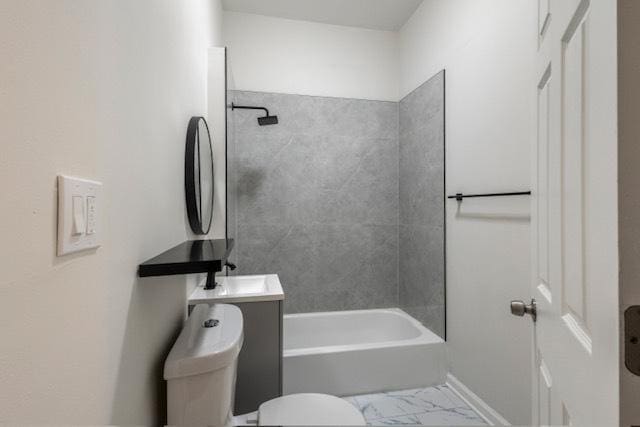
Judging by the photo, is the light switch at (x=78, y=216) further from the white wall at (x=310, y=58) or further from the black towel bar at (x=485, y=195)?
the white wall at (x=310, y=58)

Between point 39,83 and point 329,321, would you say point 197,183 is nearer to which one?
point 39,83

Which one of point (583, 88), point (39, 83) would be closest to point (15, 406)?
point (39, 83)

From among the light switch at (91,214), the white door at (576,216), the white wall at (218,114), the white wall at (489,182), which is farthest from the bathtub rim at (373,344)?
the light switch at (91,214)

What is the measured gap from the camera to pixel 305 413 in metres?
0.21

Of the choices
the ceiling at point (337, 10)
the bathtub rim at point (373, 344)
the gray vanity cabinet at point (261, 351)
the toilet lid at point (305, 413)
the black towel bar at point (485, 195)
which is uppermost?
the ceiling at point (337, 10)

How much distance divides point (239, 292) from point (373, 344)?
1000mm

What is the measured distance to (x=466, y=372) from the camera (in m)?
1.88

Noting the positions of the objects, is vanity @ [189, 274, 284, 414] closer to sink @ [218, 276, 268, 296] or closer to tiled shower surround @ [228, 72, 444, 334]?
sink @ [218, 276, 268, 296]

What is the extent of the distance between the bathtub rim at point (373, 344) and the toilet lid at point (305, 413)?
1.84 meters

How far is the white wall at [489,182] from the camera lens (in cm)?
147

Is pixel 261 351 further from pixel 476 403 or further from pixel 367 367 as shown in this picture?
pixel 476 403

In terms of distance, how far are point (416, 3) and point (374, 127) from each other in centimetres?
92

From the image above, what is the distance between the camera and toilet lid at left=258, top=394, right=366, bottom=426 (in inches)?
7.2

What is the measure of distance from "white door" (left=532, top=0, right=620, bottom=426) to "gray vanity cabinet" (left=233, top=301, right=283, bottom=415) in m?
0.97
